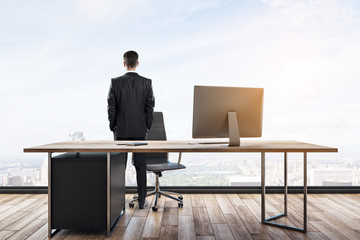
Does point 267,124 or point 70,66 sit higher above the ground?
point 70,66

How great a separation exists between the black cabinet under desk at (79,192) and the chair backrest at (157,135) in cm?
124

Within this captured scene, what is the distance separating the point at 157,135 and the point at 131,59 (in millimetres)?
1002

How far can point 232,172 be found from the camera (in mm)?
4445

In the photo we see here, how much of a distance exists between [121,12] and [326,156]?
11.3 feet

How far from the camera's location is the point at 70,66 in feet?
14.4

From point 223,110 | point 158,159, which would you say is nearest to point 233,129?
point 223,110

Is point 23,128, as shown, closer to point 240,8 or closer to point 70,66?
point 70,66

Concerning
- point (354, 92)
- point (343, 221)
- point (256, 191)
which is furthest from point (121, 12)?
point (343, 221)

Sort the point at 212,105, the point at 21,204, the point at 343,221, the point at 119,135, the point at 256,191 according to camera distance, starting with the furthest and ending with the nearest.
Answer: the point at 256,191 → the point at 21,204 → the point at 119,135 → the point at 343,221 → the point at 212,105

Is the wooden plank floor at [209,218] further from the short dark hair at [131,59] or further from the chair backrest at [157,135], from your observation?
the short dark hair at [131,59]

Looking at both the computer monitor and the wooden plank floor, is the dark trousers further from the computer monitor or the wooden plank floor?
the computer monitor

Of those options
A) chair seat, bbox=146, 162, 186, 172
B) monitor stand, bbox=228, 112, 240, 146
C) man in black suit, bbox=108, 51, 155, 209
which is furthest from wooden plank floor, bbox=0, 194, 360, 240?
monitor stand, bbox=228, 112, 240, 146

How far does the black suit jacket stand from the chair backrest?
534mm

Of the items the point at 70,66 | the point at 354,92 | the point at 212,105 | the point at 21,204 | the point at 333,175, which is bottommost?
the point at 21,204
